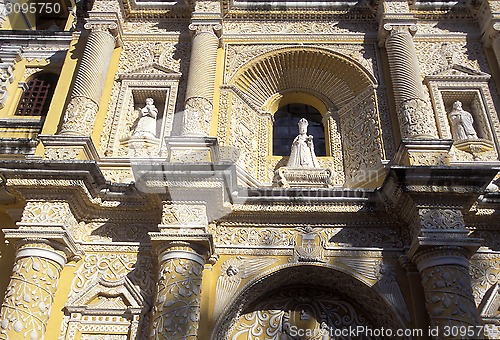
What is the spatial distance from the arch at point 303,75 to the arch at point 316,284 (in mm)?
3696


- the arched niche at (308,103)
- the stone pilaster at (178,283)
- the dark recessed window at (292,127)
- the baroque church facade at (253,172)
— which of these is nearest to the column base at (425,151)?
the baroque church facade at (253,172)

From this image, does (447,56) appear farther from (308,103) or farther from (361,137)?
(308,103)

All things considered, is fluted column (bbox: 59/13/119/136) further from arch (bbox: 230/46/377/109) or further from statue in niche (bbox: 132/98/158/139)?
arch (bbox: 230/46/377/109)

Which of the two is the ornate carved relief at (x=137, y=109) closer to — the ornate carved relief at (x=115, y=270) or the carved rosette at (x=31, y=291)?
the ornate carved relief at (x=115, y=270)

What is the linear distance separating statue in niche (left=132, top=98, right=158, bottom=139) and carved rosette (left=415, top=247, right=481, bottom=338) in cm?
473

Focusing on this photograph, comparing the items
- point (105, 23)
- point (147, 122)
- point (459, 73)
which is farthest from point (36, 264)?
point (459, 73)

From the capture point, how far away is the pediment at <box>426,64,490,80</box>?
849 cm

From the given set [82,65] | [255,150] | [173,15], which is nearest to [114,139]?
[82,65]

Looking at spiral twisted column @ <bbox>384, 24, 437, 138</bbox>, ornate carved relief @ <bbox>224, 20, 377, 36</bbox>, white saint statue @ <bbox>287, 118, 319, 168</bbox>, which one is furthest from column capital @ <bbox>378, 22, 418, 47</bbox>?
white saint statue @ <bbox>287, 118, 319, 168</bbox>

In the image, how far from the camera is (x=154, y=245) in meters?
6.21

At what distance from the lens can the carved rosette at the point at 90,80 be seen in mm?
7578

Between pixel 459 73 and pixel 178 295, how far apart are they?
20.8 ft

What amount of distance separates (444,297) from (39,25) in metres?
13.0

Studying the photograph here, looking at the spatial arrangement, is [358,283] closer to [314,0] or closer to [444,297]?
[444,297]
